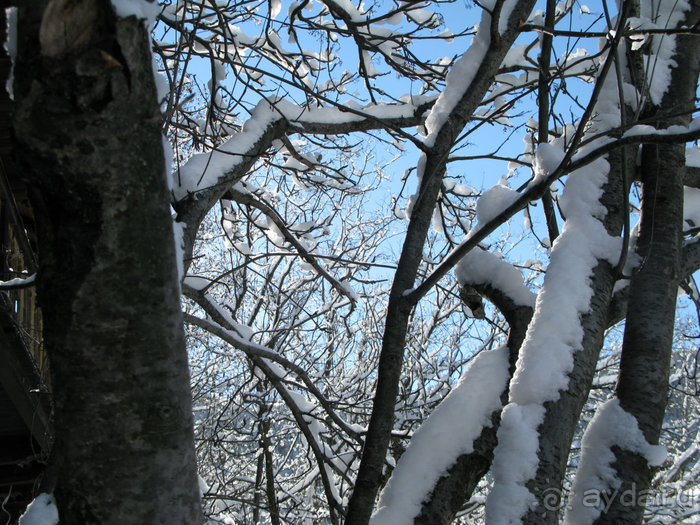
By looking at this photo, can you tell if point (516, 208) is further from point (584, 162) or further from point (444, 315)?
point (444, 315)

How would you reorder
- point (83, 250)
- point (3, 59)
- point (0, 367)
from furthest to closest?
point (0, 367), point (3, 59), point (83, 250)

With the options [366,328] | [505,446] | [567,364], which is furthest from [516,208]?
[366,328]

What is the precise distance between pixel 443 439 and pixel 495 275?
2.36ft

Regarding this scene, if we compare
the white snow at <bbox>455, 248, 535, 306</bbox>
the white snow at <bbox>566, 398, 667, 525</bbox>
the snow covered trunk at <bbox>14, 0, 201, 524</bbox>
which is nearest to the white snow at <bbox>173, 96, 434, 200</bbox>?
the white snow at <bbox>455, 248, 535, 306</bbox>

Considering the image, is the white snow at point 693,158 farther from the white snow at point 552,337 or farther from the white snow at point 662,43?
the white snow at point 552,337

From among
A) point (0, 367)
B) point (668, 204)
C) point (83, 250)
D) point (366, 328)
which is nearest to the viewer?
point (83, 250)

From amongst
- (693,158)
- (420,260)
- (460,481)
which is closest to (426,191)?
(420,260)

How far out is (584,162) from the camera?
1.55 metres

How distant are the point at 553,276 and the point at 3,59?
3.60m

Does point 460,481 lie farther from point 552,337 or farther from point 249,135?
point 249,135

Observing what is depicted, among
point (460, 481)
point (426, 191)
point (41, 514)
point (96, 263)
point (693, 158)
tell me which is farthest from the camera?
point (693, 158)

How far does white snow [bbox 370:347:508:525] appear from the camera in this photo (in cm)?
179

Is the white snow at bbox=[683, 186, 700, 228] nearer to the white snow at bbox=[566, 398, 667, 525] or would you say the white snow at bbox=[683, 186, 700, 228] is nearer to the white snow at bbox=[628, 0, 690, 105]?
the white snow at bbox=[628, 0, 690, 105]

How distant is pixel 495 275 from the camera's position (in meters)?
2.27
